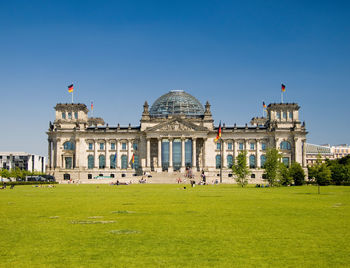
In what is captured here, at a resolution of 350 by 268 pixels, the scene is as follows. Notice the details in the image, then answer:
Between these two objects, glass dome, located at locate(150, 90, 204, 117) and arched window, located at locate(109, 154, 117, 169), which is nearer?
arched window, located at locate(109, 154, 117, 169)

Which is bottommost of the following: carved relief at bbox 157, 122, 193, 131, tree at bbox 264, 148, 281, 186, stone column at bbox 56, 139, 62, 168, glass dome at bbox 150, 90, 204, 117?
tree at bbox 264, 148, 281, 186

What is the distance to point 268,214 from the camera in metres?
26.6

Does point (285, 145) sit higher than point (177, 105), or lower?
lower

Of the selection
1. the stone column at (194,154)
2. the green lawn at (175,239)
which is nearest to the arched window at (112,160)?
the stone column at (194,154)

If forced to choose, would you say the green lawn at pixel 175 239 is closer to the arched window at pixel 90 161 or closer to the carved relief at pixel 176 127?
the carved relief at pixel 176 127

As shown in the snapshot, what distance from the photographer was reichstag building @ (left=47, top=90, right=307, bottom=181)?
131m

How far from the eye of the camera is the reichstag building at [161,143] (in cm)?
13075

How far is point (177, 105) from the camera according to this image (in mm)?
141125

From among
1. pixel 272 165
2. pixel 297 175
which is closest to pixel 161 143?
pixel 297 175

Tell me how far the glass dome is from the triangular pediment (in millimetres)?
9351

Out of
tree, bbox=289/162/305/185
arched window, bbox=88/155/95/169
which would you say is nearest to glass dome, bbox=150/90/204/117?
arched window, bbox=88/155/95/169

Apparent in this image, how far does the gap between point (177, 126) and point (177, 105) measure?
510 inches

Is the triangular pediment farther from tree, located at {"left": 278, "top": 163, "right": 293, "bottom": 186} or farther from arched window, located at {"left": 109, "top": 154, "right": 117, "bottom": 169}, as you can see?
tree, located at {"left": 278, "top": 163, "right": 293, "bottom": 186}

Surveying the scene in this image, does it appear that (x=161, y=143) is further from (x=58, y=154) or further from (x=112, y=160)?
(x=58, y=154)
